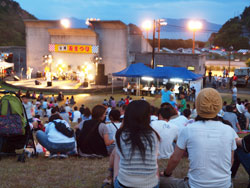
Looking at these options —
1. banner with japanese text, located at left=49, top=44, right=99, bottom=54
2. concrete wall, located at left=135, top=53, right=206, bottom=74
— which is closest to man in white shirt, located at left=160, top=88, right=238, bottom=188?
concrete wall, located at left=135, top=53, right=206, bottom=74

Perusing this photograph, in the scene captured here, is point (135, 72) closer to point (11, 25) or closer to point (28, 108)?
point (28, 108)

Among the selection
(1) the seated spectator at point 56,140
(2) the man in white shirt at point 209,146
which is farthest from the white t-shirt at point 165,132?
(2) the man in white shirt at point 209,146

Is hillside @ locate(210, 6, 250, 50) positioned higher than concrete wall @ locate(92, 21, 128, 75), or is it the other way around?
hillside @ locate(210, 6, 250, 50)

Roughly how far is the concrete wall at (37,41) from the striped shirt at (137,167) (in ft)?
106

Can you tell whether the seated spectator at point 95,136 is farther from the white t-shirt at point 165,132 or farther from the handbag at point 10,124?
the handbag at point 10,124

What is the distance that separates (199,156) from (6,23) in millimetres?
90867

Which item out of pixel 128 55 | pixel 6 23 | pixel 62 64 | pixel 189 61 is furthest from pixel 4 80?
pixel 6 23

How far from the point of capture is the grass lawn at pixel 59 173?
14.6ft

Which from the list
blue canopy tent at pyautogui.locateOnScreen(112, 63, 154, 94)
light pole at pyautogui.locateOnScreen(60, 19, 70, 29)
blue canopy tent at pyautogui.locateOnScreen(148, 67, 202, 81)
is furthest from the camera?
light pole at pyautogui.locateOnScreen(60, 19, 70, 29)

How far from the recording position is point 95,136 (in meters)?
5.62

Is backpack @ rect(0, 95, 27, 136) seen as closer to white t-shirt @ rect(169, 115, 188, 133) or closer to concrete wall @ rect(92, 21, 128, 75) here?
white t-shirt @ rect(169, 115, 188, 133)

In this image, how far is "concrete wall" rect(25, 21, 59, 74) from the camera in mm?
33781

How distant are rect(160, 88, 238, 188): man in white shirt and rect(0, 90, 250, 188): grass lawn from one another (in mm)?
1691

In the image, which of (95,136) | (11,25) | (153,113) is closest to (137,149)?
(95,136)
